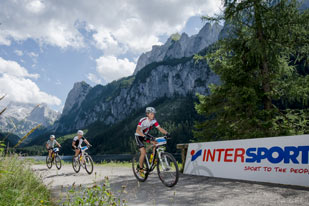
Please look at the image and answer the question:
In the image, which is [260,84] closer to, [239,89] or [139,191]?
[239,89]

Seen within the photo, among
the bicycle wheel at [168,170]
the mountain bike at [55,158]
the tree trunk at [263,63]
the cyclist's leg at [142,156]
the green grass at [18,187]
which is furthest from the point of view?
the mountain bike at [55,158]

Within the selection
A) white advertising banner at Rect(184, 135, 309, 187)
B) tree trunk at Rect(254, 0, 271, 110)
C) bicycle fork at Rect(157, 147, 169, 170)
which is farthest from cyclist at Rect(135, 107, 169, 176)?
tree trunk at Rect(254, 0, 271, 110)

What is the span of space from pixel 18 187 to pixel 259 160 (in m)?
6.21

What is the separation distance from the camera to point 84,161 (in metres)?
10.9

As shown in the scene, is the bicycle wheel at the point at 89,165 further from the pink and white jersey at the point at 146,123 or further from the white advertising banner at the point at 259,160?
the white advertising banner at the point at 259,160

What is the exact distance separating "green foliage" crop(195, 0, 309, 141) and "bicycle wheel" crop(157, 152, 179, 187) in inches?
177

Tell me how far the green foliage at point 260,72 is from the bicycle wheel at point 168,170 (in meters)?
4.49

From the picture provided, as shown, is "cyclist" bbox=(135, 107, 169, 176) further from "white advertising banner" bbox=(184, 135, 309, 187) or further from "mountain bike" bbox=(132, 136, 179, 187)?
"white advertising banner" bbox=(184, 135, 309, 187)

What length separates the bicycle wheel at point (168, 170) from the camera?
6461 millimetres

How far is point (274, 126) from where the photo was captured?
925 centimetres

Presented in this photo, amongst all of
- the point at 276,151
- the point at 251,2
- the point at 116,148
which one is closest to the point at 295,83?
the point at 251,2

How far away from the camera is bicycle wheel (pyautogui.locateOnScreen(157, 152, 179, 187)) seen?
6.46 m

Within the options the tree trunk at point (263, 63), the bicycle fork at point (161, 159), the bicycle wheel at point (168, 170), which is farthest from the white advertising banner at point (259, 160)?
the tree trunk at point (263, 63)

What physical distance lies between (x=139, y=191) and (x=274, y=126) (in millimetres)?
6458
